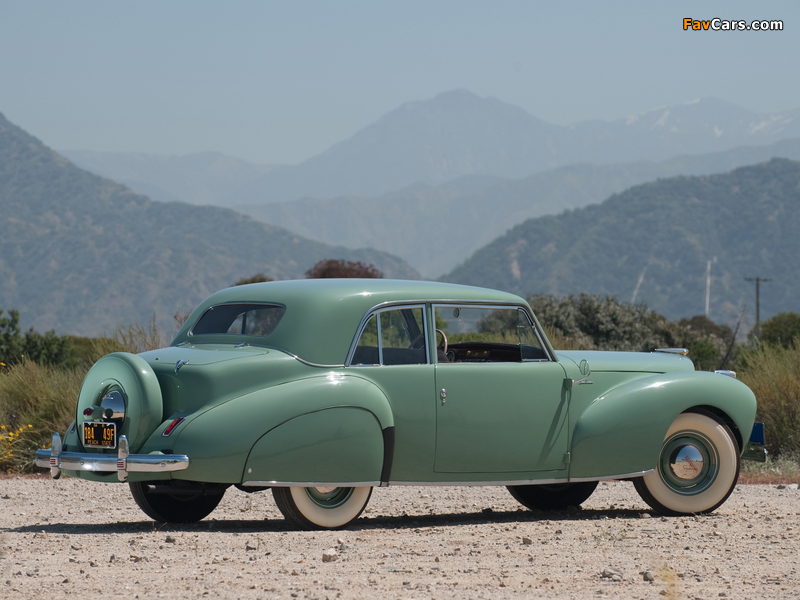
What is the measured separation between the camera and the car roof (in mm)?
7078

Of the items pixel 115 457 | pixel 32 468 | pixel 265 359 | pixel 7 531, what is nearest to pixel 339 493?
pixel 265 359

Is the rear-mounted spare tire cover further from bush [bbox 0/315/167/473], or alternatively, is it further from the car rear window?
bush [bbox 0/315/167/473]

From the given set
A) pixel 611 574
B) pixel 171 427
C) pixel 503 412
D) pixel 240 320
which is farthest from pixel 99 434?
pixel 611 574

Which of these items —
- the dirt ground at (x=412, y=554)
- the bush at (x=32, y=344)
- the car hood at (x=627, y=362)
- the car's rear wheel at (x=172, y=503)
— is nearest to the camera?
the dirt ground at (x=412, y=554)

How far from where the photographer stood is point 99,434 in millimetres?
6945

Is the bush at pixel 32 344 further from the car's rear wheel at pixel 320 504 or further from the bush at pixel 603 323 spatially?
the bush at pixel 603 323

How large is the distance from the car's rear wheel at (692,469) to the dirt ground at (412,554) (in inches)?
7.7

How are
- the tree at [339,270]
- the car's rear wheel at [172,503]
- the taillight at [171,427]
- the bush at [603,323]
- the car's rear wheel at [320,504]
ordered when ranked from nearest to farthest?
the taillight at [171,427] < the car's rear wheel at [320,504] < the car's rear wheel at [172,503] < the bush at [603,323] < the tree at [339,270]

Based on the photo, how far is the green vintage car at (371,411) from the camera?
669cm

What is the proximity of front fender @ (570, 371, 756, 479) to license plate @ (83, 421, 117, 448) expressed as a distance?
3.46 metres

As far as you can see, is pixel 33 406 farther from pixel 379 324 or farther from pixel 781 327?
pixel 781 327

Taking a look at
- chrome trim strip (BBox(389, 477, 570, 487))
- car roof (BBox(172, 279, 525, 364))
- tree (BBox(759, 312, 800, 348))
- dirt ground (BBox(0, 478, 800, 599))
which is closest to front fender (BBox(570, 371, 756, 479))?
chrome trim strip (BBox(389, 477, 570, 487))

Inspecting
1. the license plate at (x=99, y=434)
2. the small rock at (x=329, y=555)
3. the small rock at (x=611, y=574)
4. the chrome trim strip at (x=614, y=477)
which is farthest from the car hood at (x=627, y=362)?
the license plate at (x=99, y=434)

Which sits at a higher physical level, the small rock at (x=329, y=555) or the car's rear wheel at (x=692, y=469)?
the car's rear wheel at (x=692, y=469)
